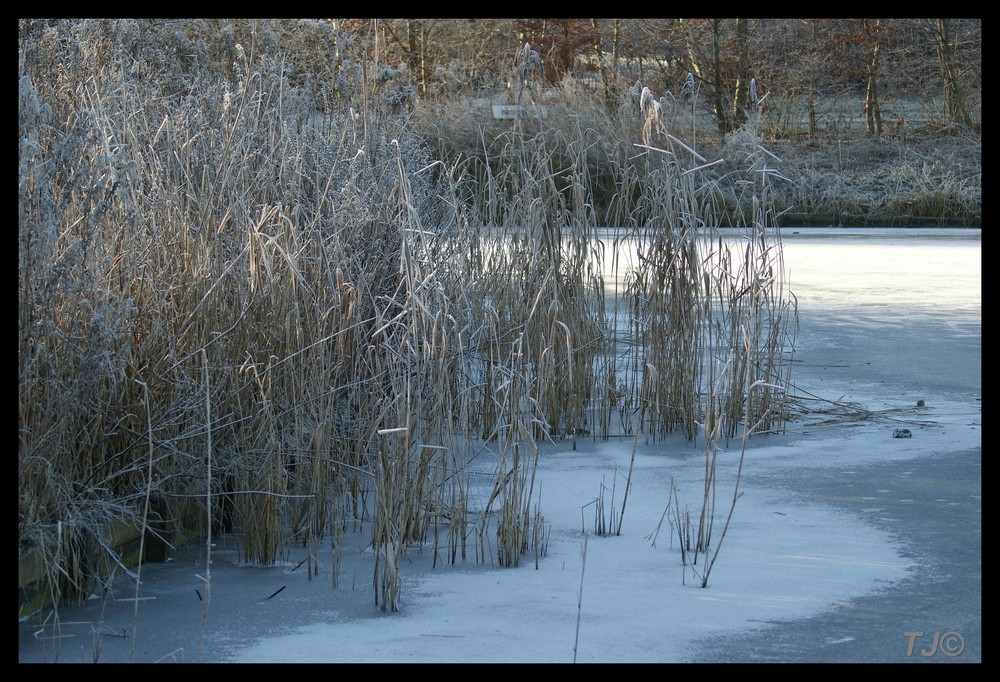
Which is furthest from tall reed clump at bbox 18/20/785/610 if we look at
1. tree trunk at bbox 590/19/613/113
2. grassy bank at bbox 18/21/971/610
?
tree trunk at bbox 590/19/613/113

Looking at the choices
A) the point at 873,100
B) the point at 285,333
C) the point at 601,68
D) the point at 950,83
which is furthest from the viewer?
the point at 873,100

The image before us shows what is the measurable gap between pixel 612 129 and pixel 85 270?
9060mm

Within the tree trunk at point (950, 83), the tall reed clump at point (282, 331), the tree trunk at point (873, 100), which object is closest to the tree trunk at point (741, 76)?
the tree trunk at point (873, 100)

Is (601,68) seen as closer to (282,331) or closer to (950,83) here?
(950,83)

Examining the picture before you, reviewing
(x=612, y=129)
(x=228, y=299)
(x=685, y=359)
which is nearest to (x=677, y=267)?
(x=685, y=359)

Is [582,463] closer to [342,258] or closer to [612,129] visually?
[342,258]

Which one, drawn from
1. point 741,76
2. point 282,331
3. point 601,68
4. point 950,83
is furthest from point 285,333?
point 950,83

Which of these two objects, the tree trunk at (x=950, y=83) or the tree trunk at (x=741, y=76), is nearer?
the tree trunk at (x=950, y=83)

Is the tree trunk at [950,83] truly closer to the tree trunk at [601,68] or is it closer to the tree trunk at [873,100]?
the tree trunk at [873,100]

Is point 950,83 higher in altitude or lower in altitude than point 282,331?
higher

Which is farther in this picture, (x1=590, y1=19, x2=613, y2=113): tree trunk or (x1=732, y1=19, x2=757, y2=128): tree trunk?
(x1=732, y1=19, x2=757, y2=128): tree trunk

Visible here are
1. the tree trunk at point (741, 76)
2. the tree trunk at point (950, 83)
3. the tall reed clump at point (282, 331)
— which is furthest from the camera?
the tree trunk at point (741, 76)

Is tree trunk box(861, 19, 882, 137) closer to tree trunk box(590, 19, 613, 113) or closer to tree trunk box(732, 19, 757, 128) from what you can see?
tree trunk box(732, 19, 757, 128)

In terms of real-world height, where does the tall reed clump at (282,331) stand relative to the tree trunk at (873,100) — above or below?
below
